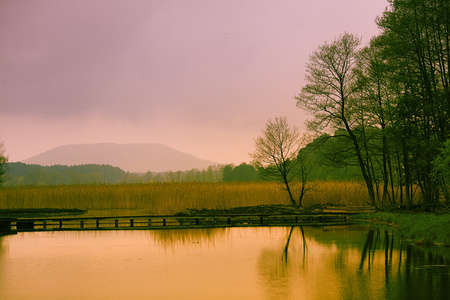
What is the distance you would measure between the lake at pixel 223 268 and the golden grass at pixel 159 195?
17.5 meters

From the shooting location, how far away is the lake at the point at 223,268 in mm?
9680

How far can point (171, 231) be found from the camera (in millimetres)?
23203

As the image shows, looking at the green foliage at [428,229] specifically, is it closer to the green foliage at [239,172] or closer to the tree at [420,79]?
the tree at [420,79]

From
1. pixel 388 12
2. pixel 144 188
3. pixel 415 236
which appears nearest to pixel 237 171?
pixel 144 188

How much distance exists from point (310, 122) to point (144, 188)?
57.0ft

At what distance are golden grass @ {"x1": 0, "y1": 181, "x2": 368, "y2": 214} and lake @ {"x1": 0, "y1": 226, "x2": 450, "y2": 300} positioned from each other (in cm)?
1749

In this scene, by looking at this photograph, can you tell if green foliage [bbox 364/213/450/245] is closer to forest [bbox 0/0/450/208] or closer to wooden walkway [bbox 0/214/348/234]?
forest [bbox 0/0/450/208]

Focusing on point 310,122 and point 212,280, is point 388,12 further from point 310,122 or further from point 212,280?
point 212,280

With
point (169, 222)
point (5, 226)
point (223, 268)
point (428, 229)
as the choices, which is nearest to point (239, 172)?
point (169, 222)

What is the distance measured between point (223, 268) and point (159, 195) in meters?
28.6

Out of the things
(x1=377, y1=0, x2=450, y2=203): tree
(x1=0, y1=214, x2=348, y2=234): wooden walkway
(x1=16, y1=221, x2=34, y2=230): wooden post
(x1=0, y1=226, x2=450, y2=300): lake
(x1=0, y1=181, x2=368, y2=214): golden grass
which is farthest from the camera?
(x1=0, y1=181, x2=368, y2=214): golden grass

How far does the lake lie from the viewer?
9680 mm

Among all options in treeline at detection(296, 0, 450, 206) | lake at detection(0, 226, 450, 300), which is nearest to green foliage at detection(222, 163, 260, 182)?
treeline at detection(296, 0, 450, 206)

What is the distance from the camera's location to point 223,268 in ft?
41.2
